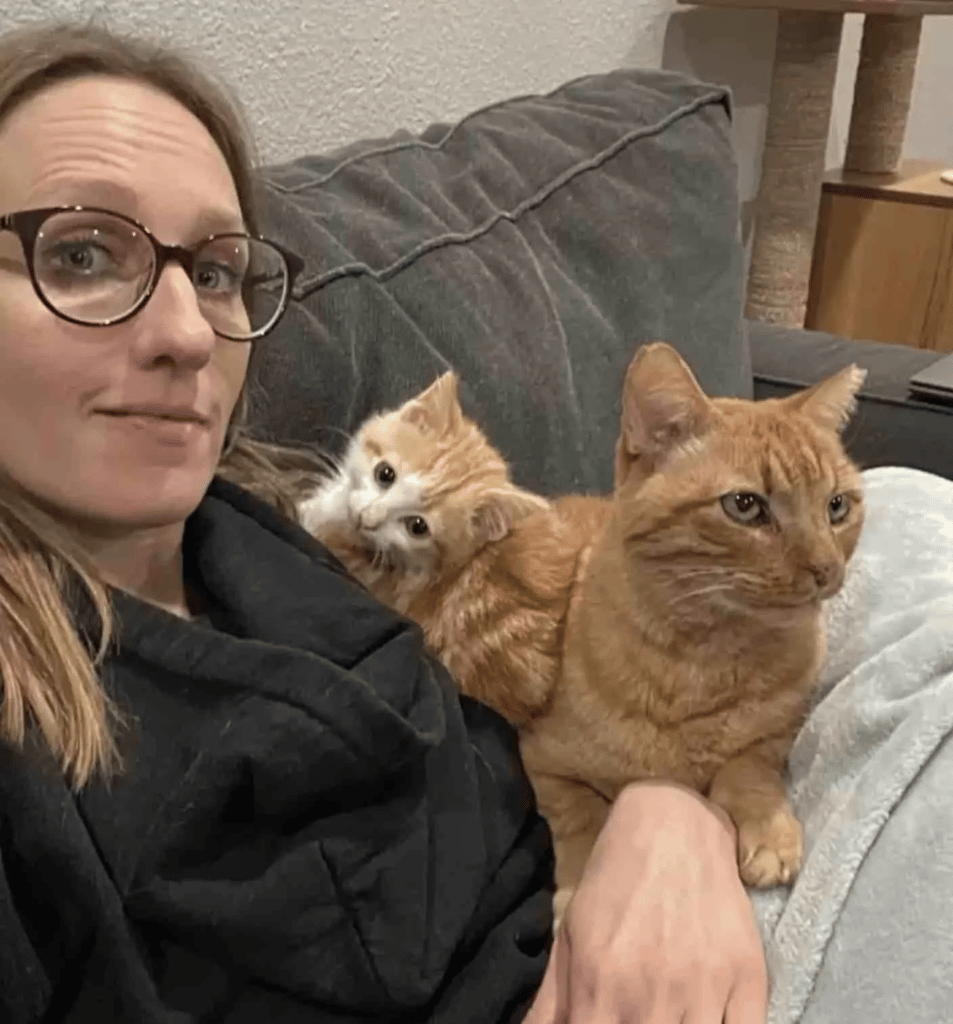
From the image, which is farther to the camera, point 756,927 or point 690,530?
point 690,530

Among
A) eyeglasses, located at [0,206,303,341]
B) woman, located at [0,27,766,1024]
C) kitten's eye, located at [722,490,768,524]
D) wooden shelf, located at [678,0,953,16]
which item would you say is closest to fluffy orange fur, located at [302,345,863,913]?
kitten's eye, located at [722,490,768,524]

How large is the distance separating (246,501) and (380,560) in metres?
0.21

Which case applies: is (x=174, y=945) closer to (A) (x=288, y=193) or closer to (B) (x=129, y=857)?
(B) (x=129, y=857)

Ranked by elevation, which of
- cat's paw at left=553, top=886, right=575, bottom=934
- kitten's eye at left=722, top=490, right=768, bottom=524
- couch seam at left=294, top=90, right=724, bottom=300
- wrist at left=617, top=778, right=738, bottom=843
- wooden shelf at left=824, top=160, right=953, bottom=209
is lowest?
cat's paw at left=553, top=886, right=575, bottom=934

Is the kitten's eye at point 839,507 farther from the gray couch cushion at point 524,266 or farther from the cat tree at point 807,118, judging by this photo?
the cat tree at point 807,118

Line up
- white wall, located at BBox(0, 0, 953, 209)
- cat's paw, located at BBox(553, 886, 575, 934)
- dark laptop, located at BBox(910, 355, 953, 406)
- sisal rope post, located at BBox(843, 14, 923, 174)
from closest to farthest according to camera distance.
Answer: cat's paw, located at BBox(553, 886, 575, 934) → white wall, located at BBox(0, 0, 953, 209) → dark laptop, located at BBox(910, 355, 953, 406) → sisal rope post, located at BBox(843, 14, 923, 174)

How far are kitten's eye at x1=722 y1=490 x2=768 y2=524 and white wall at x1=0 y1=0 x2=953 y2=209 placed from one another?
731 mm

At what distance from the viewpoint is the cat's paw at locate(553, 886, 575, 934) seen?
929 millimetres

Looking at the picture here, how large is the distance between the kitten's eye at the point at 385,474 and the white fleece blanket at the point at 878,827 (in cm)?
42

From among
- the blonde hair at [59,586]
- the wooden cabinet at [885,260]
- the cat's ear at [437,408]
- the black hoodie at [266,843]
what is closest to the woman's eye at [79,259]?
the blonde hair at [59,586]

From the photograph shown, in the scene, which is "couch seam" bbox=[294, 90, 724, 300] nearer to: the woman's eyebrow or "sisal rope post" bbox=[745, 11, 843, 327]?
the woman's eyebrow

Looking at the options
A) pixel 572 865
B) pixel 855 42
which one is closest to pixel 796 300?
pixel 855 42

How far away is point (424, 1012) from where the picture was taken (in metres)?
0.82

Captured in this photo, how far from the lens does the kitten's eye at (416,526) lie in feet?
3.69
